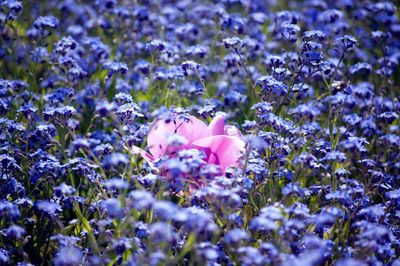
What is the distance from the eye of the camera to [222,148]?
118 inches

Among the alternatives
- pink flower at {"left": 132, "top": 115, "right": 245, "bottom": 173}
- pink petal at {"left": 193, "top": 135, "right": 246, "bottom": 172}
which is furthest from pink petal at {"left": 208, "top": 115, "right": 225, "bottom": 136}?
pink petal at {"left": 193, "top": 135, "right": 246, "bottom": 172}

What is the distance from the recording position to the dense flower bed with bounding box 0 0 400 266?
8.55ft

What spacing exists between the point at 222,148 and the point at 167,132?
272mm

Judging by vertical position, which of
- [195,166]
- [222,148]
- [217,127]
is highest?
[217,127]

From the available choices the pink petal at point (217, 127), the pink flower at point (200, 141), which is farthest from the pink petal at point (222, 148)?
the pink petal at point (217, 127)

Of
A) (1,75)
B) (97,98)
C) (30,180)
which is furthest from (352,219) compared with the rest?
(1,75)

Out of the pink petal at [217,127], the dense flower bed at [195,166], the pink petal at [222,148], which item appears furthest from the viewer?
the pink petal at [217,127]

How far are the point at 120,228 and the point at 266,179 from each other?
31.6 inches

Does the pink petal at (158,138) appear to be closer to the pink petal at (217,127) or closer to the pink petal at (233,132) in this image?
the pink petal at (217,127)

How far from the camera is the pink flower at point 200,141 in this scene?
2.97 m

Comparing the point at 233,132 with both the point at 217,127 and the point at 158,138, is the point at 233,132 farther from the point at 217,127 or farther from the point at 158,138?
the point at 158,138

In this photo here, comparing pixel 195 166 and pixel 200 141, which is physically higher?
pixel 200 141


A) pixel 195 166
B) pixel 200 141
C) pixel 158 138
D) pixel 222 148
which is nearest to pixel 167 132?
pixel 158 138

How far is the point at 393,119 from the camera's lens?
384 cm
